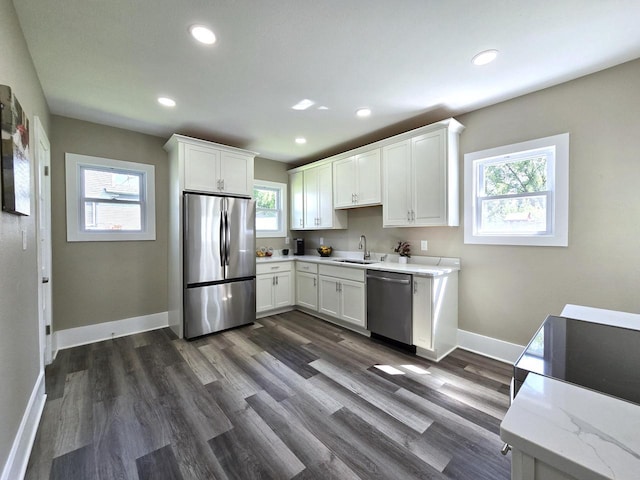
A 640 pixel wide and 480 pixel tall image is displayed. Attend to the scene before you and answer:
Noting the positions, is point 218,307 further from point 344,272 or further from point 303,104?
point 303,104

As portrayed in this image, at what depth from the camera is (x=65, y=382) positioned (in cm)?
237

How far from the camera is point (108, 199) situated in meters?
3.36

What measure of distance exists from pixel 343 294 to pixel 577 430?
3091 mm

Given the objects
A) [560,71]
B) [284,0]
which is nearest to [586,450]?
[284,0]

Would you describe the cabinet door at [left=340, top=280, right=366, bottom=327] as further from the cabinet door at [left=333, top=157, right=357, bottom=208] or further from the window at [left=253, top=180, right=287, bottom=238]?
the window at [left=253, top=180, right=287, bottom=238]

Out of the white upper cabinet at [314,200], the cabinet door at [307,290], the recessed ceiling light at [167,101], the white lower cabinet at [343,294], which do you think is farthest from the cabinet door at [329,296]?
the recessed ceiling light at [167,101]

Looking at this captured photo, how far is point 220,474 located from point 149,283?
9.41 feet

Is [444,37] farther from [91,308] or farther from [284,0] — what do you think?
[91,308]

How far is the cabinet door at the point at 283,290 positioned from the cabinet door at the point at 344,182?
4.56 ft

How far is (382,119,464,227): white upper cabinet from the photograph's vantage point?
290cm

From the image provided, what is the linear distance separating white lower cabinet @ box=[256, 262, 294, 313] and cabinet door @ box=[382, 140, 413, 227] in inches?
71.0

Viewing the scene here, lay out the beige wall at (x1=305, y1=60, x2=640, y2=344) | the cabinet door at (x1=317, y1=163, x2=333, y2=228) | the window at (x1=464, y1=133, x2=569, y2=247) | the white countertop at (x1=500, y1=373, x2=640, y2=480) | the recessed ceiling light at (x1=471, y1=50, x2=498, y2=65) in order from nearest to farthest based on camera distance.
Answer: the white countertop at (x1=500, y1=373, x2=640, y2=480) → the recessed ceiling light at (x1=471, y1=50, x2=498, y2=65) → the beige wall at (x1=305, y1=60, x2=640, y2=344) → the window at (x1=464, y1=133, x2=569, y2=247) → the cabinet door at (x1=317, y1=163, x2=333, y2=228)

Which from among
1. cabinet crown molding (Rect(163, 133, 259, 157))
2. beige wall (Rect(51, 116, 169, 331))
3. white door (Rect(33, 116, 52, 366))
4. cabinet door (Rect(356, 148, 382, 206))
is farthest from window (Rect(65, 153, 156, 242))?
cabinet door (Rect(356, 148, 382, 206))

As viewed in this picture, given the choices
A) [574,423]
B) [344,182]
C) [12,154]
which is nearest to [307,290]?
[344,182]
